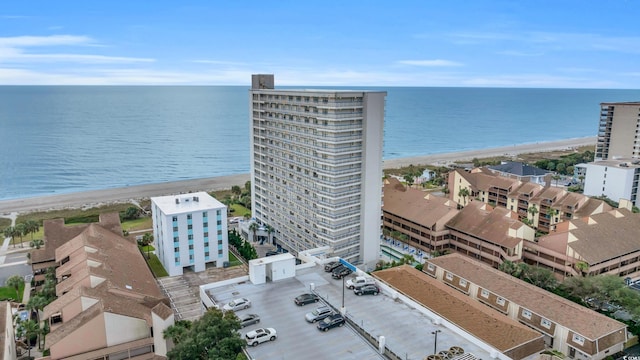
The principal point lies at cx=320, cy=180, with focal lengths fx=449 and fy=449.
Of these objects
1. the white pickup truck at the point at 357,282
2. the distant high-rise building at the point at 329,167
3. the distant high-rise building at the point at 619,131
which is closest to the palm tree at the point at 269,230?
the distant high-rise building at the point at 329,167

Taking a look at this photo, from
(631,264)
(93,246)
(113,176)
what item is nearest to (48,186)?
(113,176)

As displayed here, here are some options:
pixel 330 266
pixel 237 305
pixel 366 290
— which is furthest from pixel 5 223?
pixel 366 290

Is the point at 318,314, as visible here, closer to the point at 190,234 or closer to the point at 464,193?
the point at 190,234

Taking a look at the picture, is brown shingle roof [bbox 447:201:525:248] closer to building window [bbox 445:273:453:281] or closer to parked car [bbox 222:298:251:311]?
building window [bbox 445:273:453:281]

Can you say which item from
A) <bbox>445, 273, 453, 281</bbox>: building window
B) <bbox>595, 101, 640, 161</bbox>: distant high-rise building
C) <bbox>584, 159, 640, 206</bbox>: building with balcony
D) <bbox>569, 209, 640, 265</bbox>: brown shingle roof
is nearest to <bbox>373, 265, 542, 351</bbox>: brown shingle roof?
<bbox>445, 273, 453, 281</bbox>: building window

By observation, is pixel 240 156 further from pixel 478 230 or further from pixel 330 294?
pixel 330 294

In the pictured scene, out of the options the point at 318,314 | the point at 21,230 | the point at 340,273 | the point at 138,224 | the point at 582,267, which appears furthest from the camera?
the point at 138,224
